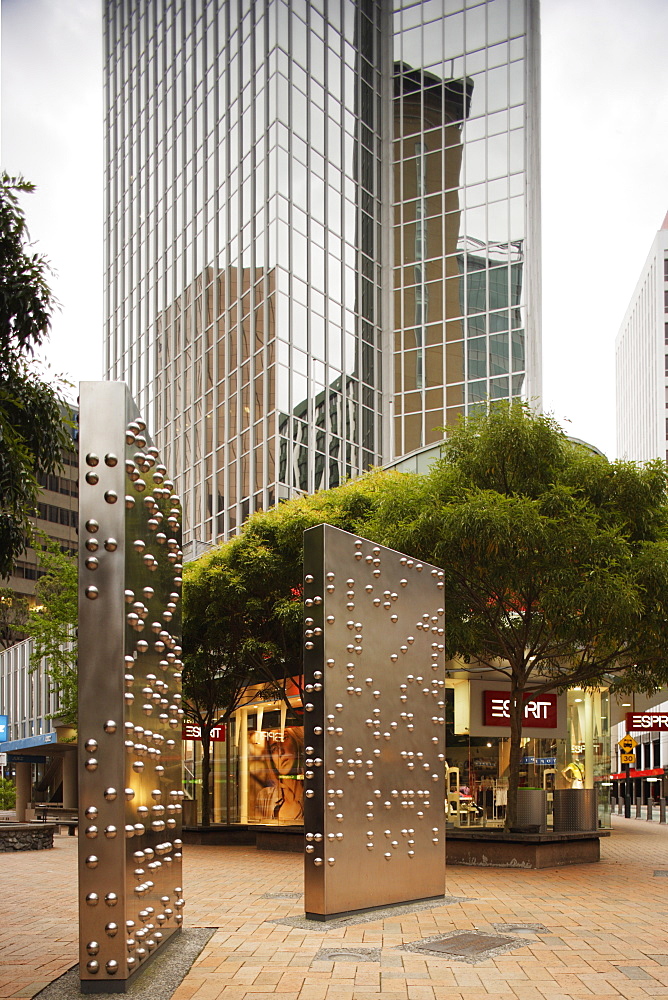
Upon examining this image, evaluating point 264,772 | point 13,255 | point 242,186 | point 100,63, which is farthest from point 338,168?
point 13,255

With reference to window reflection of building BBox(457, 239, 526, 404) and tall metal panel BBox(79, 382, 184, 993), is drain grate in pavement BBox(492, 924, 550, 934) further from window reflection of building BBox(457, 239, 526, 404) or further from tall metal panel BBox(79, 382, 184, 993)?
window reflection of building BBox(457, 239, 526, 404)

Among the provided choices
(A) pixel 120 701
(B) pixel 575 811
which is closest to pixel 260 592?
(B) pixel 575 811

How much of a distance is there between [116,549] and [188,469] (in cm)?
4713

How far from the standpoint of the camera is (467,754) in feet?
80.8

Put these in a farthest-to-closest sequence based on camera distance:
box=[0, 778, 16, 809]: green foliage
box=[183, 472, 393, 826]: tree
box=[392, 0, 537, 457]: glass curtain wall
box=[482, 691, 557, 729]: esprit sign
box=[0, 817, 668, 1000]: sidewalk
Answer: box=[392, 0, 537, 457]: glass curtain wall → box=[0, 778, 16, 809]: green foliage → box=[482, 691, 557, 729]: esprit sign → box=[183, 472, 393, 826]: tree → box=[0, 817, 668, 1000]: sidewalk

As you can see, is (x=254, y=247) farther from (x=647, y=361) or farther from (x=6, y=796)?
(x=647, y=361)

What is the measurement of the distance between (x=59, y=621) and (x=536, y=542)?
21.1 m

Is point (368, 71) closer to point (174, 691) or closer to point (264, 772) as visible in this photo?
point (264, 772)

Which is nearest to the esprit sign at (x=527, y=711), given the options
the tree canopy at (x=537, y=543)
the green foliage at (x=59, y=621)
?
the tree canopy at (x=537, y=543)

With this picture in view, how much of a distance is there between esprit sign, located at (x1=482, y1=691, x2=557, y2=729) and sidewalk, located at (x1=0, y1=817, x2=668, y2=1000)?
27.2 feet

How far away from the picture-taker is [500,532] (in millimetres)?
16281

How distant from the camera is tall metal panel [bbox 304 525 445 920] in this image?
10203 mm

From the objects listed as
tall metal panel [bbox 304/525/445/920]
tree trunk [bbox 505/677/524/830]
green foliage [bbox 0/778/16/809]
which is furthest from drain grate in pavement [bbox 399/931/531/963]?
green foliage [bbox 0/778/16/809]

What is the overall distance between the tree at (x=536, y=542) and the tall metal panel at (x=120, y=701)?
906cm
